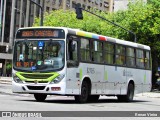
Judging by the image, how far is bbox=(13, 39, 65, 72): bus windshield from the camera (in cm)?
1855

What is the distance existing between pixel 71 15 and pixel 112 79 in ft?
137

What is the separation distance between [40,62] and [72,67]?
1355 millimetres

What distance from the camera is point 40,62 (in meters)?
18.7

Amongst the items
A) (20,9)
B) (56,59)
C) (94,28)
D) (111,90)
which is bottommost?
(111,90)

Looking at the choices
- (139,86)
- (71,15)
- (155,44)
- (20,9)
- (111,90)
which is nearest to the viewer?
(111,90)

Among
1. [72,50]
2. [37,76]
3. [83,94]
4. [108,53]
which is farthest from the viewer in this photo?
[108,53]

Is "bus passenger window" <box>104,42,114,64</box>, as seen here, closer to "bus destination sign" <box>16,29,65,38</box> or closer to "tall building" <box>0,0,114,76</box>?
"bus destination sign" <box>16,29,65,38</box>

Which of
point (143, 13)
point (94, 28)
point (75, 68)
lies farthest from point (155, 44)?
point (75, 68)

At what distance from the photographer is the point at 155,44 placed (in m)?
46.6

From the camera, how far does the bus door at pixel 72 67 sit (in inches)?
741

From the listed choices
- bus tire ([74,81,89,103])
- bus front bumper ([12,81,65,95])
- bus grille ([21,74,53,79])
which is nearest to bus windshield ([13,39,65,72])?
bus grille ([21,74,53,79])

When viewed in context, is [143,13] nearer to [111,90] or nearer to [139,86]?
[139,86]

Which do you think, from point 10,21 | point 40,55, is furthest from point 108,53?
point 10,21

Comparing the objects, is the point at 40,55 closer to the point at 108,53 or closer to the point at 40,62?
the point at 40,62
